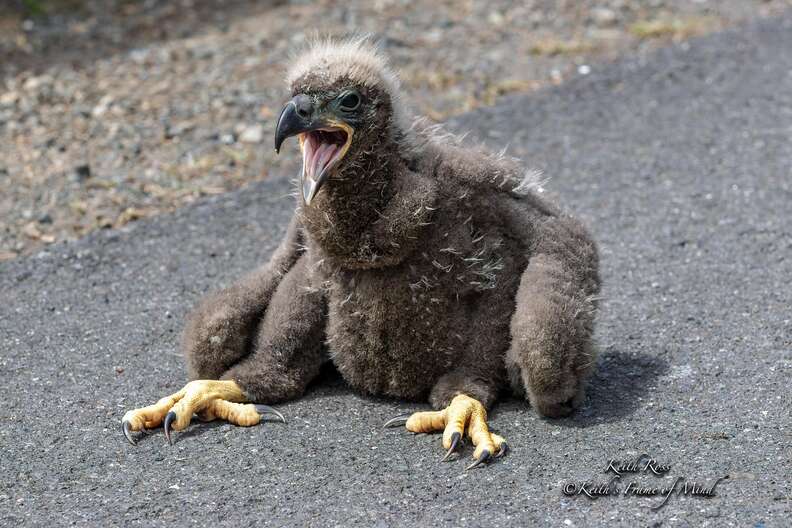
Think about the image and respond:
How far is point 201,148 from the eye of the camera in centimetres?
909

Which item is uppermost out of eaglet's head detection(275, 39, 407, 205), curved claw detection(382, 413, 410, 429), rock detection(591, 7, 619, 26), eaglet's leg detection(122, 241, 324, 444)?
eaglet's head detection(275, 39, 407, 205)

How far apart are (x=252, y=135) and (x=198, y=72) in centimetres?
164

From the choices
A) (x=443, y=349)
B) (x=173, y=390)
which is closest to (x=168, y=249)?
(x=173, y=390)

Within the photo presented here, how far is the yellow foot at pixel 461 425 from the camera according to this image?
16.3 ft

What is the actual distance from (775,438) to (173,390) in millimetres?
Answer: 2917

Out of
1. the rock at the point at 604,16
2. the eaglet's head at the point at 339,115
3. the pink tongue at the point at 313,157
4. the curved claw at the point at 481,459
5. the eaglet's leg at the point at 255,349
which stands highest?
the eaglet's head at the point at 339,115

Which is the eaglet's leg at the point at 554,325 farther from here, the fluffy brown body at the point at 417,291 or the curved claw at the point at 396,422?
the curved claw at the point at 396,422

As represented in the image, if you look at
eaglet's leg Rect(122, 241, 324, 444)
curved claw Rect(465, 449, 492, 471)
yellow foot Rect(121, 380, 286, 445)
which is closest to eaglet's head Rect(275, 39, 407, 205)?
eaglet's leg Rect(122, 241, 324, 444)

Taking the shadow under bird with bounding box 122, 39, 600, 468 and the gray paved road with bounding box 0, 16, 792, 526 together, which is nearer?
the gray paved road with bounding box 0, 16, 792, 526

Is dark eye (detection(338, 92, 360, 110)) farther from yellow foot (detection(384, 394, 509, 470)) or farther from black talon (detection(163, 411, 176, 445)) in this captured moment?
black talon (detection(163, 411, 176, 445))

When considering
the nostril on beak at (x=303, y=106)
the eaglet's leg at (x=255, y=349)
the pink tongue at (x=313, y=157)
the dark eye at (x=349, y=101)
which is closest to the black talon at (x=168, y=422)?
the eaglet's leg at (x=255, y=349)

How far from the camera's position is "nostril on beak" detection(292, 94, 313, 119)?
495 centimetres

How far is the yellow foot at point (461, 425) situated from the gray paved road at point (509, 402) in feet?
0.22

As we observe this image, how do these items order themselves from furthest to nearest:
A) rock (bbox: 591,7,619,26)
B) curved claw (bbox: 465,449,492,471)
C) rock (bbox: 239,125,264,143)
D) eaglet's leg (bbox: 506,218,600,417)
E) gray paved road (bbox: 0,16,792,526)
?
rock (bbox: 591,7,619,26) < rock (bbox: 239,125,264,143) < eaglet's leg (bbox: 506,218,600,417) < curved claw (bbox: 465,449,492,471) < gray paved road (bbox: 0,16,792,526)
